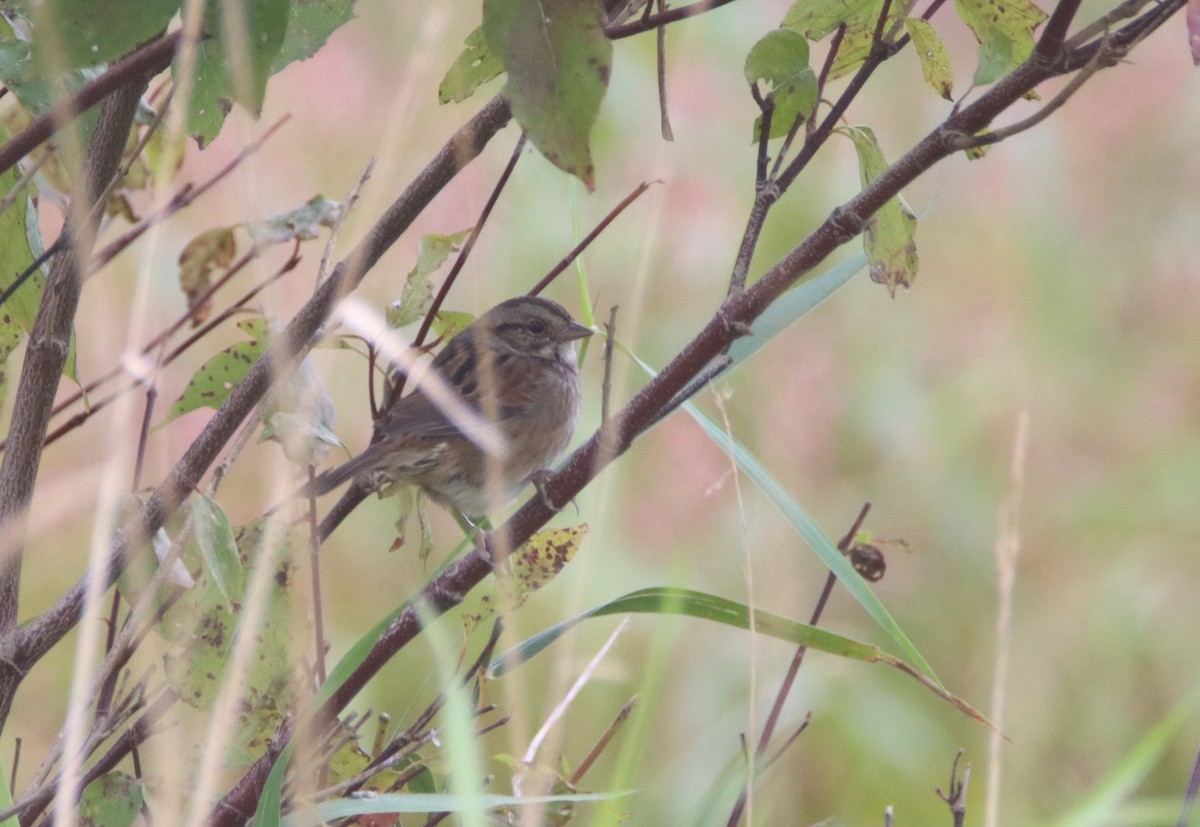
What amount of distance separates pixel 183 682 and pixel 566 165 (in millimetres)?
664

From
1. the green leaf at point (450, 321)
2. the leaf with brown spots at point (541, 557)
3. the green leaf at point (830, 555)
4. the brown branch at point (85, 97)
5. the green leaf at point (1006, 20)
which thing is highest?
the brown branch at point (85, 97)

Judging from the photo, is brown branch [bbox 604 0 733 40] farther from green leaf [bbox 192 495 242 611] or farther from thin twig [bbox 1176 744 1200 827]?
thin twig [bbox 1176 744 1200 827]

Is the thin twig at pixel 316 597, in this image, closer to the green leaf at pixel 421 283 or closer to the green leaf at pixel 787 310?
the green leaf at pixel 421 283

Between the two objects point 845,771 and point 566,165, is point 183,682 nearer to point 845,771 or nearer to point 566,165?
Answer: point 566,165

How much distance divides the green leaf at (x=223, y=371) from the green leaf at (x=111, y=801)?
37 cm

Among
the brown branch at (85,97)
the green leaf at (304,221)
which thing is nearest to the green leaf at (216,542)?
the brown branch at (85,97)

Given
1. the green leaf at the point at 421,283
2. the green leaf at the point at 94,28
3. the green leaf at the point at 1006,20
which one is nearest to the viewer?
the green leaf at the point at 94,28

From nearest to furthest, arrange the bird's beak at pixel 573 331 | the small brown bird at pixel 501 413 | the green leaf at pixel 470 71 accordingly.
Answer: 1. the green leaf at pixel 470 71
2. the small brown bird at pixel 501 413
3. the bird's beak at pixel 573 331

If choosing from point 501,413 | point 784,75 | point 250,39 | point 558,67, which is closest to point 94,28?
point 250,39

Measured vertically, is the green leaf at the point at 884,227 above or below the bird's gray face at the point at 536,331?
below

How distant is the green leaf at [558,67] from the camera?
89 centimetres

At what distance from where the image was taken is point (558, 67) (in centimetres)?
90

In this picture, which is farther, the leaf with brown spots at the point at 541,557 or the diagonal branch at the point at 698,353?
the leaf with brown spots at the point at 541,557

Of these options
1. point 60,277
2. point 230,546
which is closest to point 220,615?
point 230,546
